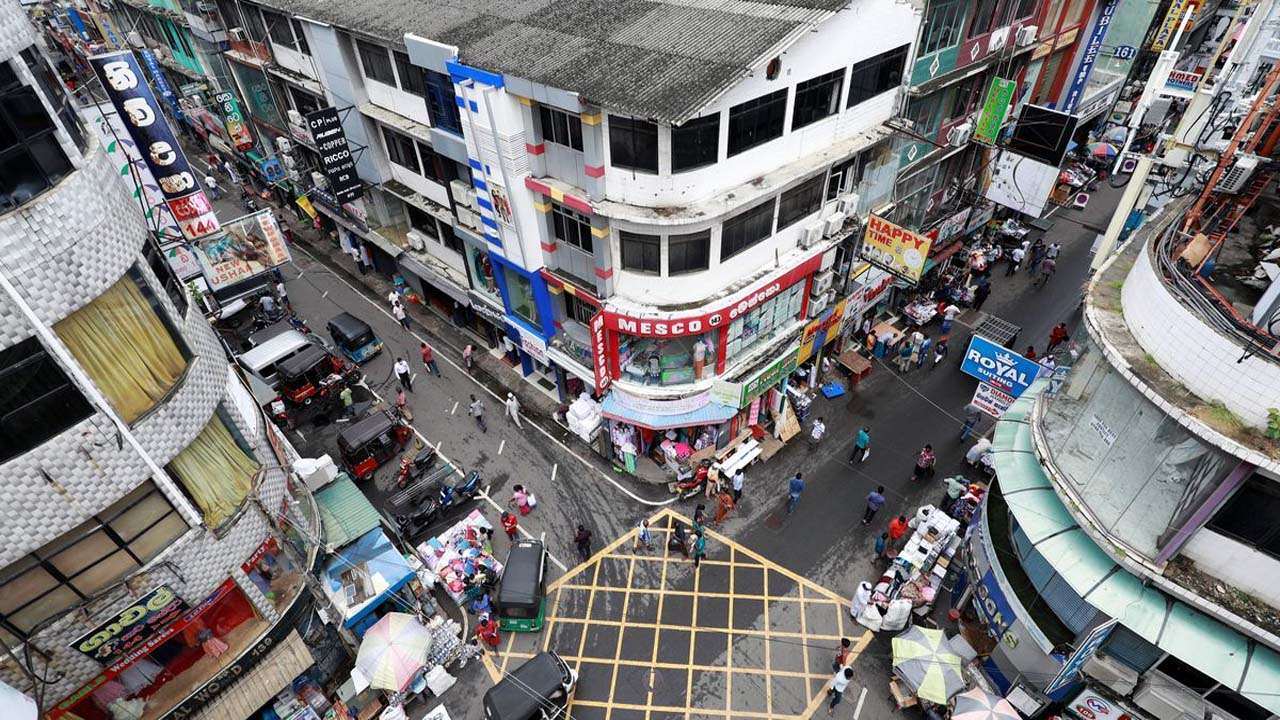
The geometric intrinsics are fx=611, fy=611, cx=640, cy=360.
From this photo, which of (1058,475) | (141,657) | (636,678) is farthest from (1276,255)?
(141,657)

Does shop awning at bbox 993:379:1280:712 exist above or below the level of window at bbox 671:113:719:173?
below

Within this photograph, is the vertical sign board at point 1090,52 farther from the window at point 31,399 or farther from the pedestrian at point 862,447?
the window at point 31,399

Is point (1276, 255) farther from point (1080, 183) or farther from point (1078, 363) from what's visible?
point (1080, 183)

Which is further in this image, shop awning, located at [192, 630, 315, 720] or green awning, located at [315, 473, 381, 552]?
green awning, located at [315, 473, 381, 552]

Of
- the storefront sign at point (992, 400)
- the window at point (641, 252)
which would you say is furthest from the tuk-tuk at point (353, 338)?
the storefront sign at point (992, 400)

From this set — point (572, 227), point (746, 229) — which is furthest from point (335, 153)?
point (746, 229)

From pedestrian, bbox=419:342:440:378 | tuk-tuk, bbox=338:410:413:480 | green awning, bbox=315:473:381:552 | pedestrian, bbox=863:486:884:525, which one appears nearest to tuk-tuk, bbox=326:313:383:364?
pedestrian, bbox=419:342:440:378

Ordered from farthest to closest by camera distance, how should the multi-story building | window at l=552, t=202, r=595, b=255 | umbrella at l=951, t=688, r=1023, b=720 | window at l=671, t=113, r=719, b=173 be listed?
window at l=552, t=202, r=595, b=255
window at l=671, t=113, r=719, b=173
umbrella at l=951, t=688, r=1023, b=720
the multi-story building

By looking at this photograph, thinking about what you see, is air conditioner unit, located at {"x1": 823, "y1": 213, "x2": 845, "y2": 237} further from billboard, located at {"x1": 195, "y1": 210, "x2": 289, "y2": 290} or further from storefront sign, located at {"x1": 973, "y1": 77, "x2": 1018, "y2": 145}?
billboard, located at {"x1": 195, "y1": 210, "x2": 289, "y2": 290}
